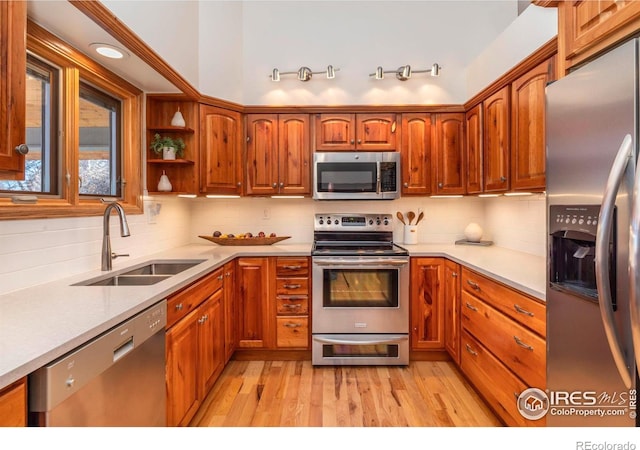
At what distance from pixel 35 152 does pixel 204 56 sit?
59.6 inches

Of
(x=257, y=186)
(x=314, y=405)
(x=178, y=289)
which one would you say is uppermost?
(x=257, y=186)

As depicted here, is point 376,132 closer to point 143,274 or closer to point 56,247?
point 143,274

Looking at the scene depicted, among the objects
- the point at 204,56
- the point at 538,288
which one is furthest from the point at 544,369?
the point at 204,56

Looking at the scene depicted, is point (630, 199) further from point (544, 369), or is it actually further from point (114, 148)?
point (114, 148)

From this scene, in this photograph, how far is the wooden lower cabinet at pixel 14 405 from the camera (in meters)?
0.80

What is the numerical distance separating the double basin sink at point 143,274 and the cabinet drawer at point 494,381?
194cm

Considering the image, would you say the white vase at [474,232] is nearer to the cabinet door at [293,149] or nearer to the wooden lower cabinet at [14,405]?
the cabinet door at [293,149]

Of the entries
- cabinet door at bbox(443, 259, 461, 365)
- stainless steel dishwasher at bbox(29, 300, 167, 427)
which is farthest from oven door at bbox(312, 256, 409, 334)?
stainless steel dishwasher at bbox(29, 300, 167, 427)

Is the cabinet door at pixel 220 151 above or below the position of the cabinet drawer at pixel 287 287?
above

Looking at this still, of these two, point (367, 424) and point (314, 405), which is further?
point (314, 405)

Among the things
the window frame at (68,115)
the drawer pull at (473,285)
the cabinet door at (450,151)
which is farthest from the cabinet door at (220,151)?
the drawer pull at (473,285)

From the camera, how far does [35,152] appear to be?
5.57ft

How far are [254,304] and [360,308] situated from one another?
87 cm

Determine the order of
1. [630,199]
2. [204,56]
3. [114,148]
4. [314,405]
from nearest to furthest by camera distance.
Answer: [630,199] → [314,405] → [114,148] → [204,56]
